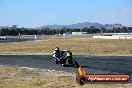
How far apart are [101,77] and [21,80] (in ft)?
25.5

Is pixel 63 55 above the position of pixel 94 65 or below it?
above

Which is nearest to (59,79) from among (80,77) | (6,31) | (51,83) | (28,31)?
(51,83)

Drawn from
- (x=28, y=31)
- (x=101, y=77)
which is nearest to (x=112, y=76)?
(x=101, y=77)

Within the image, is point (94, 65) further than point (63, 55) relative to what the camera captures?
Yes

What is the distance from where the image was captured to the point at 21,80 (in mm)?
18094

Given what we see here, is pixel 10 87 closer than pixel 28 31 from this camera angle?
Yes

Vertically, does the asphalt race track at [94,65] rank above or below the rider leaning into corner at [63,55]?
below

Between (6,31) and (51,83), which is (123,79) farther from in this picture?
(6,31)

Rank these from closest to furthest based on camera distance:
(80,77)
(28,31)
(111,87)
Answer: (80,77)
(111,87)
(28,31)

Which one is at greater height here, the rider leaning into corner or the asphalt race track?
the rider leaning into corner

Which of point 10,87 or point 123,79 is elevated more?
point 123,79

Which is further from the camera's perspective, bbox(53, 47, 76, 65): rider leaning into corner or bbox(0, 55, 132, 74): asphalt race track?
bbox(53, 47, 76, 65): rider leaning into corner

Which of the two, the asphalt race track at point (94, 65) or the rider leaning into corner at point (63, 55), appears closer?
the asphalt race track at point (94, 65)

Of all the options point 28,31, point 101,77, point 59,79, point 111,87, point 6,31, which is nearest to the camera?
point 101,77
